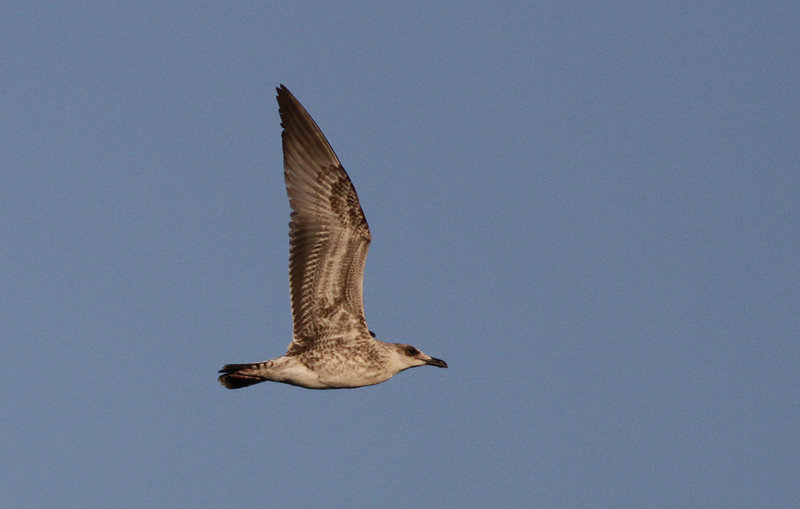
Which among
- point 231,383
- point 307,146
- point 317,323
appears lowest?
point 231,383

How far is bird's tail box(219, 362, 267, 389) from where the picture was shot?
65.4 feet

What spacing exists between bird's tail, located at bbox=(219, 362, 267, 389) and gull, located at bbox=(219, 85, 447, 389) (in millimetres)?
19

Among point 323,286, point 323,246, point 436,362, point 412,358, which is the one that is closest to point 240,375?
point 323,286

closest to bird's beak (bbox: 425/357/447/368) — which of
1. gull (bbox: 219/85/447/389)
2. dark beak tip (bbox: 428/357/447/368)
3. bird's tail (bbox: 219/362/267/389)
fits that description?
dark beak tip (bbox: 428/357/447/368)

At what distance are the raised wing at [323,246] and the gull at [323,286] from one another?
19mm

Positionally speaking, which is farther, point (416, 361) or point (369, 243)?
point (416, 361)

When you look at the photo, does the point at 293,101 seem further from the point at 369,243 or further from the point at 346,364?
the point at 346,364

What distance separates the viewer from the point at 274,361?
2003cm

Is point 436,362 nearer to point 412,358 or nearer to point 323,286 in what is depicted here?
point 412,358

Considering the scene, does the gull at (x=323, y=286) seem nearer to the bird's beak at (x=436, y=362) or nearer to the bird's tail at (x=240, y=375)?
the bird's tail at (x=240, y=375)

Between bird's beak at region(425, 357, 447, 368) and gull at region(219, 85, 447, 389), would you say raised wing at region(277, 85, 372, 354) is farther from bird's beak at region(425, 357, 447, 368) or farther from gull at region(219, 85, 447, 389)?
bird's beak at region(425, 357, 447, 368)

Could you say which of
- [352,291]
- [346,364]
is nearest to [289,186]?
[352,291]

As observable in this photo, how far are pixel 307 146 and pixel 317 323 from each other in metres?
3.45

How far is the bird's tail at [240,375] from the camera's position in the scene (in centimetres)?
1994
